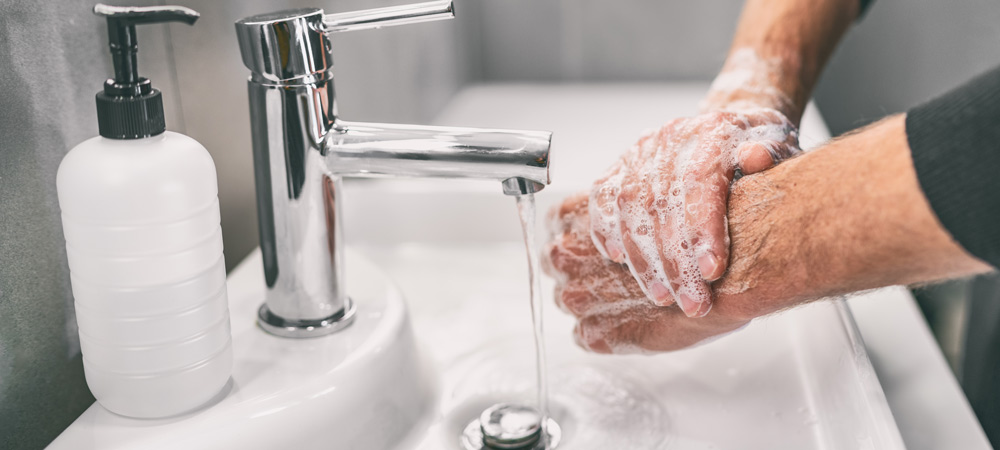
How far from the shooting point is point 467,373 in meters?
0.67

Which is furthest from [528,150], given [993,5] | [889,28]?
[889,28]

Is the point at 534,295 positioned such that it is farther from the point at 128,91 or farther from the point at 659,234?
the point at 128,91

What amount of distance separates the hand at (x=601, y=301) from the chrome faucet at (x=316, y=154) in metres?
0.11

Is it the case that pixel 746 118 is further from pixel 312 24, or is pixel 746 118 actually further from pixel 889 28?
pixel 889 28

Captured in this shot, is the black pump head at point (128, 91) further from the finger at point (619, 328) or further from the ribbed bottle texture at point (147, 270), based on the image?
the finger at point (619, 328)

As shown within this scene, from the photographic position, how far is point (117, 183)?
412 mm

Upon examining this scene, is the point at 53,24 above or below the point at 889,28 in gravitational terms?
above

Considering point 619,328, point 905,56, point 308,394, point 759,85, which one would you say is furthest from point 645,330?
point 905,56

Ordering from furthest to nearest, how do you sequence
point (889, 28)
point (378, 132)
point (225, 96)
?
point (889, 28) < point (225, 96) < point (378, 132)

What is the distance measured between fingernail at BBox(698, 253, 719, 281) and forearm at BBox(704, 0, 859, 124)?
0.31 meters

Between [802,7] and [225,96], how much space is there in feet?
2.08

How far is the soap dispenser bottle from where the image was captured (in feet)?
1.37

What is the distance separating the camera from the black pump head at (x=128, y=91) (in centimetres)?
42

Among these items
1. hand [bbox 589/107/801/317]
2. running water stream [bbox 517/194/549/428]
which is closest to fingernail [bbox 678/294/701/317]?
hand [bbox 589/107/801/317]
